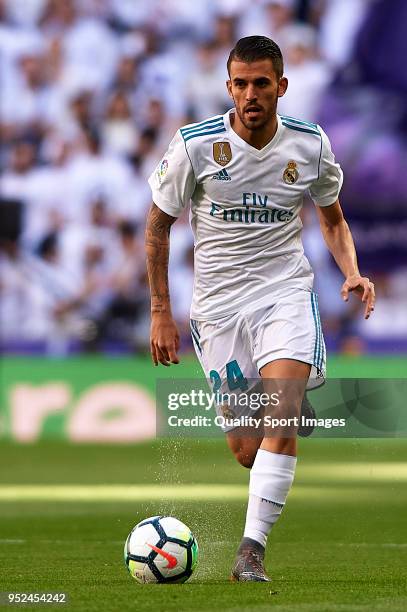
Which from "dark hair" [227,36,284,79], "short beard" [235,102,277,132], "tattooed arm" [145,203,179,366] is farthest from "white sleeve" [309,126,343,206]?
"tattooed arm" [145,203,179,366]

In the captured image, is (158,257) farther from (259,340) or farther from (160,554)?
(160,554)

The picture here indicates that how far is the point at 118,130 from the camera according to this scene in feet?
60.1

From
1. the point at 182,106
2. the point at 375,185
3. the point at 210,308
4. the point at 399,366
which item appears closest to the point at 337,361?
the point at 399,366

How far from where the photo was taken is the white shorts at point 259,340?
570cm

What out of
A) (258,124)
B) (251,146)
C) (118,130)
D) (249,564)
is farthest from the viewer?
(118,130)

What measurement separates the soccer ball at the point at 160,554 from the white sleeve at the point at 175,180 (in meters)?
1.38

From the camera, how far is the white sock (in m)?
5.56

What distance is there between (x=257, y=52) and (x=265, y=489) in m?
1.83

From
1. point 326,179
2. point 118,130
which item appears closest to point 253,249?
point 326,179

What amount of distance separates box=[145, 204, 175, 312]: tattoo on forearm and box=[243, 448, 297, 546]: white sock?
813 mm

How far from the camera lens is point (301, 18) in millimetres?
18281

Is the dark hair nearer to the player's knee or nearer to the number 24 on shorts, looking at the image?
the number 24 on shorts

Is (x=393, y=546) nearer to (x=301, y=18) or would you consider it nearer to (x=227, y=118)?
(x=227, y=118)

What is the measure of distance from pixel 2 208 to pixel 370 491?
12.3 meters
